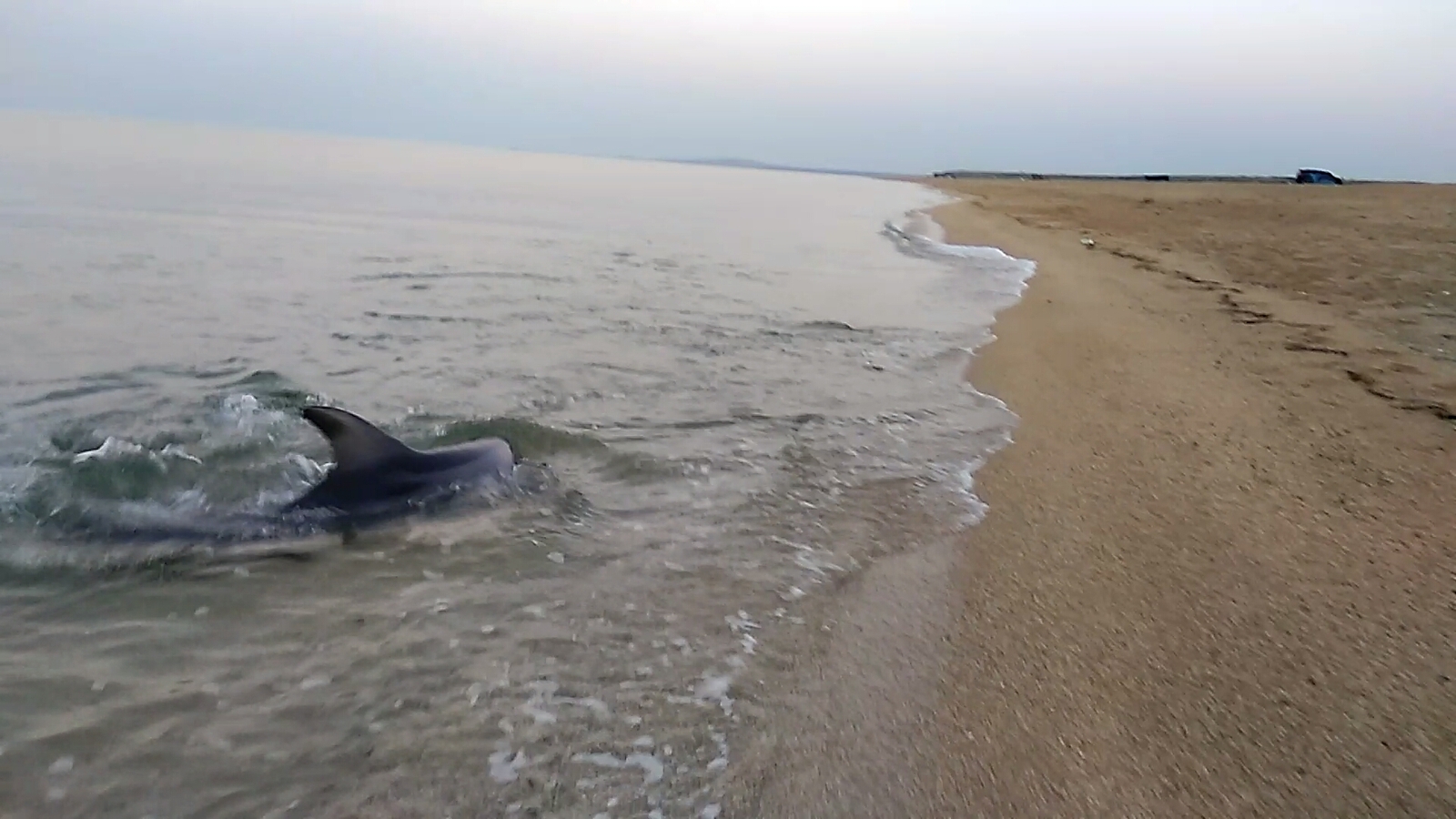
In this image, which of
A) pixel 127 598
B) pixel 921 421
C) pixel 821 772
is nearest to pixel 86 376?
pixel 127 598

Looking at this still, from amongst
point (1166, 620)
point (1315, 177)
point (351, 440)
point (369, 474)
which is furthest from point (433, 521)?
point (1315, 177)

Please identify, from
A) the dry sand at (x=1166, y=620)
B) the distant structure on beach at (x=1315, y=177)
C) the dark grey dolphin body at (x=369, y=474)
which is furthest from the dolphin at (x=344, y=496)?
the distant structure on beach at (x=1315, y=177)

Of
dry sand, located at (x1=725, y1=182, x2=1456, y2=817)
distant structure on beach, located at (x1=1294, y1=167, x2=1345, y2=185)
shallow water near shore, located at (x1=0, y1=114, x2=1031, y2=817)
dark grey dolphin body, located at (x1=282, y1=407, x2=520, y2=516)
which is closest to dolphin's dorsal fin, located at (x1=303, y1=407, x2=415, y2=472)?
dark grey dolphin body, located at (x1=282, y1=407, x2=520, y2=516)

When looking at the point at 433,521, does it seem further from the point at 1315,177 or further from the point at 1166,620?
the point at 1315,177

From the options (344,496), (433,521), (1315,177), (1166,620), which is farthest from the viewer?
(1315,177)

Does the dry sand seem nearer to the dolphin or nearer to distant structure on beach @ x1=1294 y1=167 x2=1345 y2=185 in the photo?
the dolphin

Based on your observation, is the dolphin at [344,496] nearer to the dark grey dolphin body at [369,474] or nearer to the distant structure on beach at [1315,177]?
the dark grey dolphin body at [369,474]
